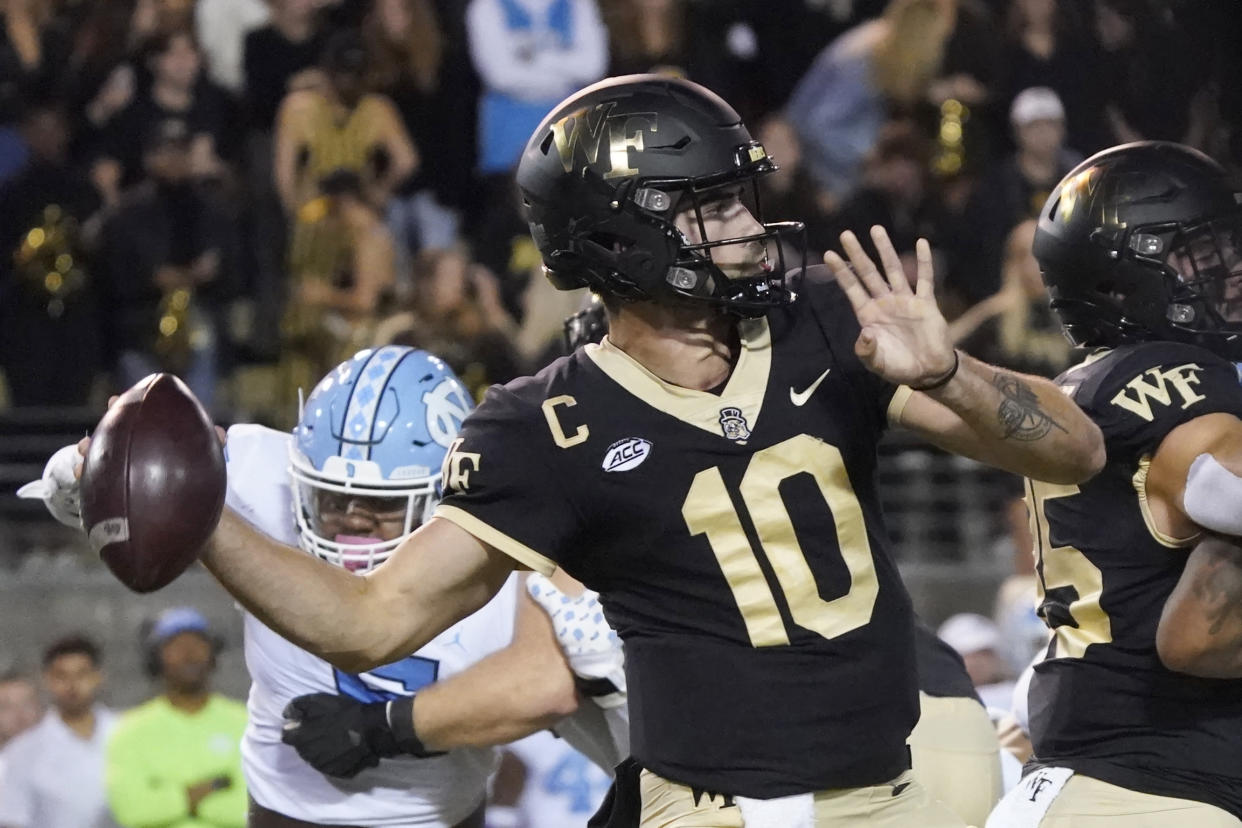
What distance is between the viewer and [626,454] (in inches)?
124

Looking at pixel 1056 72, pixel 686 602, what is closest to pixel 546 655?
pixel 686 602

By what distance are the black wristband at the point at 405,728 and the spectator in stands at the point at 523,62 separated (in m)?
4.61

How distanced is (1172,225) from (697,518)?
118 centimetres

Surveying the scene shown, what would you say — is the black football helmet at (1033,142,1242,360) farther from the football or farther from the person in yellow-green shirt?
the person in yellow-green shirt

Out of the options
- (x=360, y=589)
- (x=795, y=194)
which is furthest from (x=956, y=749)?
(x=795, y=194)

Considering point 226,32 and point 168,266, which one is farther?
point 226,32

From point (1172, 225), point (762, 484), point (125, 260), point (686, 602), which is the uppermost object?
point (1172, 225)

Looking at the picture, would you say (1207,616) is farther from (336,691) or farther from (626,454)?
(336,691)

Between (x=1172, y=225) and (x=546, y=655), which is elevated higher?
(x=1172, y=225)

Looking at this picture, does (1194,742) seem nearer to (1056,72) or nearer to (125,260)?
(1056,72)

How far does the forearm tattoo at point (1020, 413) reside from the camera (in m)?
2.98

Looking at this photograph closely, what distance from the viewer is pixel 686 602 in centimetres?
315

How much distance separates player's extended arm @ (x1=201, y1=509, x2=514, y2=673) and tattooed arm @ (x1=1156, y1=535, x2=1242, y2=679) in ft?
3.79

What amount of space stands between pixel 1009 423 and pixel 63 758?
4.65 metres
